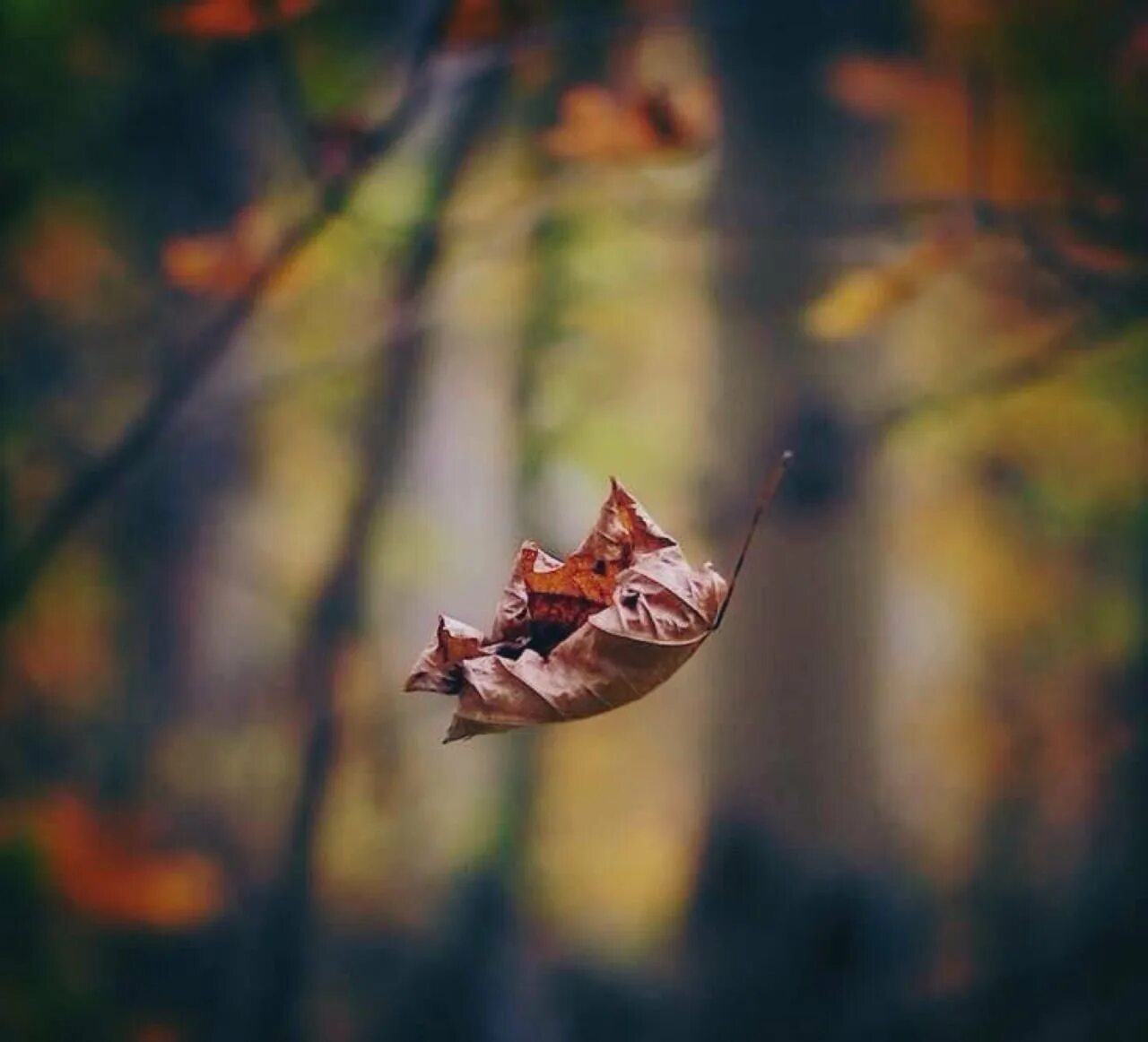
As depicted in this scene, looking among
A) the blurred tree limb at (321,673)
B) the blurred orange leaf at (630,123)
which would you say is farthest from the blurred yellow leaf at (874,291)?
the blurred tree limb at (321,673)

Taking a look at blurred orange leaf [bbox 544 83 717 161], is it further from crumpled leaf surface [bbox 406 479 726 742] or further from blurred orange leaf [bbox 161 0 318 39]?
crumpled leaf surface [bbox 406 479 726 742]

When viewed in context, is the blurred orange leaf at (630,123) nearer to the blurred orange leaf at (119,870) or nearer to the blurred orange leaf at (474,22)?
the blurred orange leaf at (474,22)

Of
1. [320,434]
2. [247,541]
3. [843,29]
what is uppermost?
[843,29]

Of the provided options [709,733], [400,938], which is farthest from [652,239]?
[400,938]

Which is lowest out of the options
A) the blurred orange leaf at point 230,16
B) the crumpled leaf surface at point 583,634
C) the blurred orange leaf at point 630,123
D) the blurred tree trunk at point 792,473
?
the crumpled leaf surface at point 583,634

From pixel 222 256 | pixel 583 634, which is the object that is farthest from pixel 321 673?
pixel 583 634

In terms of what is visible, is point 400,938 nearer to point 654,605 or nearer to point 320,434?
point 320,434

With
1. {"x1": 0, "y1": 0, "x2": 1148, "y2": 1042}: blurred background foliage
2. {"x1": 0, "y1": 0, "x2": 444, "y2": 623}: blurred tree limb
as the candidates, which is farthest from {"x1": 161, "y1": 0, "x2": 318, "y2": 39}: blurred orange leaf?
{"x1": 0, "y1": 0, "x2": 444, "y2": 623}: blurred tree limb
